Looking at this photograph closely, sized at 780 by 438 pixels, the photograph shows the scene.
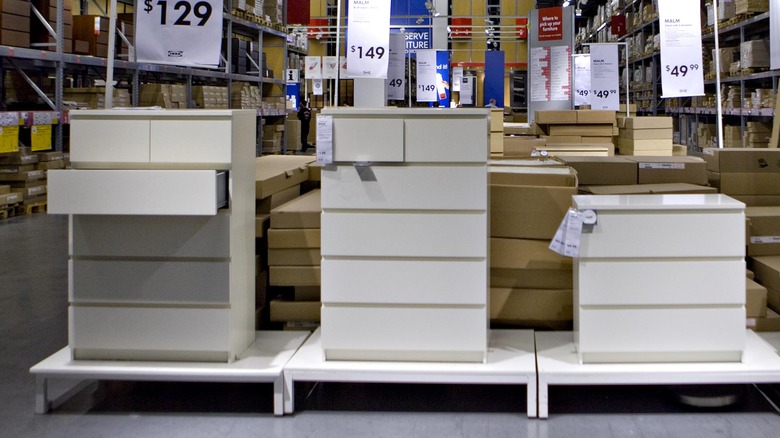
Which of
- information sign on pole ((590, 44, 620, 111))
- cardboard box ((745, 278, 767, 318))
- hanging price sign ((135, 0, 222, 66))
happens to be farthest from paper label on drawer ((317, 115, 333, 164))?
information sign on pole ((590, 44, 620, 111))

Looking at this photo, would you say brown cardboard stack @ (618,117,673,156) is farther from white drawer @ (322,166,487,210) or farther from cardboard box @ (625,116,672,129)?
white drawer @ (322,166,487,210)

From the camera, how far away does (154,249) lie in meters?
3.40

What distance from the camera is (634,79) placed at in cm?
2214

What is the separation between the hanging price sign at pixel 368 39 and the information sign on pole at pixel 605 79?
6.20 metres

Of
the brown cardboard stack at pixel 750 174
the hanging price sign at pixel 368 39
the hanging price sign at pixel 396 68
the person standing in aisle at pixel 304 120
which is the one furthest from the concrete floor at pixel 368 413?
the person standing in aisle at pixel 304 120

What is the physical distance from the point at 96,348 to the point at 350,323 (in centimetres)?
105

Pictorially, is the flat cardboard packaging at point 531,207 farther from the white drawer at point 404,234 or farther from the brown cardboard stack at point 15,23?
the brown cardboard stack at point 15,23

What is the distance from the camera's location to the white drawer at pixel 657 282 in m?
3.30

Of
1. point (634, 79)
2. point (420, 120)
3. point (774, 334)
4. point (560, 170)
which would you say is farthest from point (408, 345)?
point (634, 79)

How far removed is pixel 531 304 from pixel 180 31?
2193 mm

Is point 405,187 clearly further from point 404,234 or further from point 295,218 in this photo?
point 295,218

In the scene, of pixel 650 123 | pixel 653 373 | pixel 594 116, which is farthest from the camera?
pixel 650 123

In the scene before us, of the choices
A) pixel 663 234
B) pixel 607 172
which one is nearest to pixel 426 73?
pixel 607 172

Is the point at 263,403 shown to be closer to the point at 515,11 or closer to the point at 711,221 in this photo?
the point at 711,221
